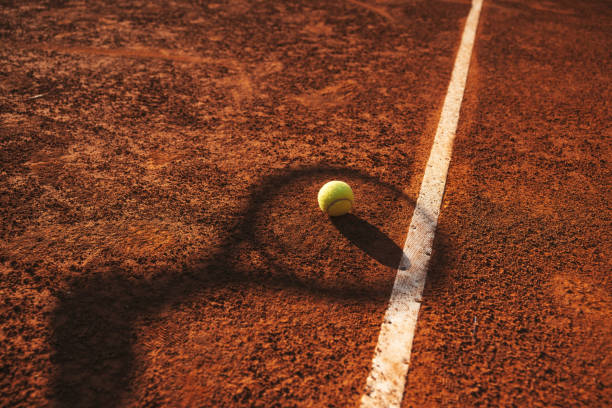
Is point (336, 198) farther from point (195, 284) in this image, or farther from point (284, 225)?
point (195, 284)

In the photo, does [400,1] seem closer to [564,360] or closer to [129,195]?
[129,195]

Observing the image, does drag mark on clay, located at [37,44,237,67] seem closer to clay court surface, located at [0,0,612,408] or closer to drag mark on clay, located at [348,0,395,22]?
clay court surface, located at [0,0,612,408]

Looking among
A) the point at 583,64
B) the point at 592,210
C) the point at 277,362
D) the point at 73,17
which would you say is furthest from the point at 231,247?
the point at 73,17

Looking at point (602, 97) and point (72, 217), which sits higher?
point (602, 97)

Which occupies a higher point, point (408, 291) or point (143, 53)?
point (143, 53)

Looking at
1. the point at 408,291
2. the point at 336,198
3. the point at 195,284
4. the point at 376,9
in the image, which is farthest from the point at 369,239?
the point at 376,9

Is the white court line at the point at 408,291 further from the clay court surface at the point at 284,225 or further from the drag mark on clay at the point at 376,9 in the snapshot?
the drag mark on clay at the point at 376,9
